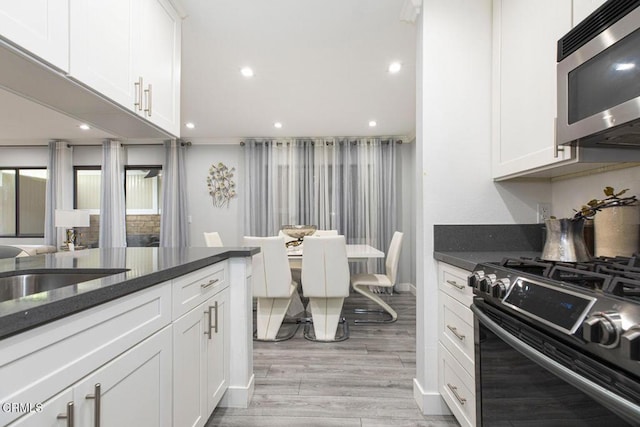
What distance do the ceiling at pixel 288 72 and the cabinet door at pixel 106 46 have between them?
65 cm

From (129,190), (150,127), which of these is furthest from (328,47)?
(129,190)

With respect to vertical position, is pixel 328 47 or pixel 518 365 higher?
pixel 328 47

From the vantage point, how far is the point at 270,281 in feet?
9.78

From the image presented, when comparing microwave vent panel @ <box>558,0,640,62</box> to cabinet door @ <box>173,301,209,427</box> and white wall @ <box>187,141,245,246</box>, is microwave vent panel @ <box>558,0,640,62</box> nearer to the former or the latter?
cabinet door @ <box>173,301,209,427</box>

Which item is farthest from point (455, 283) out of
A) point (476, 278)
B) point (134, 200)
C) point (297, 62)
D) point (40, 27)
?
point (134, 200)

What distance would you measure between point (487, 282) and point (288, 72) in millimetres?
2444

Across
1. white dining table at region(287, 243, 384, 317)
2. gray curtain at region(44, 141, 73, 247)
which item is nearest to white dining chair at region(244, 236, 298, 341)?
white dining table at region(287, 243, 384, 317)

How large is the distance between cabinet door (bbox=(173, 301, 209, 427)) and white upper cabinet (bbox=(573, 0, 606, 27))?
1925mm

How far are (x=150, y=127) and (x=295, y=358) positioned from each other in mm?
1945

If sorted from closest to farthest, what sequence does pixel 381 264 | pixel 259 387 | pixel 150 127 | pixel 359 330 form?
pixel 150 127 → pixel 259 387 → pixel 359 330 → pixel 381 264

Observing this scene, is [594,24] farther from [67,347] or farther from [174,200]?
[174,200]

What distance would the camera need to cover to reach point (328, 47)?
Answer: 248 cm

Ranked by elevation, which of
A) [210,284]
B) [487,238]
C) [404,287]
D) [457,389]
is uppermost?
[487,238]

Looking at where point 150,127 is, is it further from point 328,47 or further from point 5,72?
point 328,47
